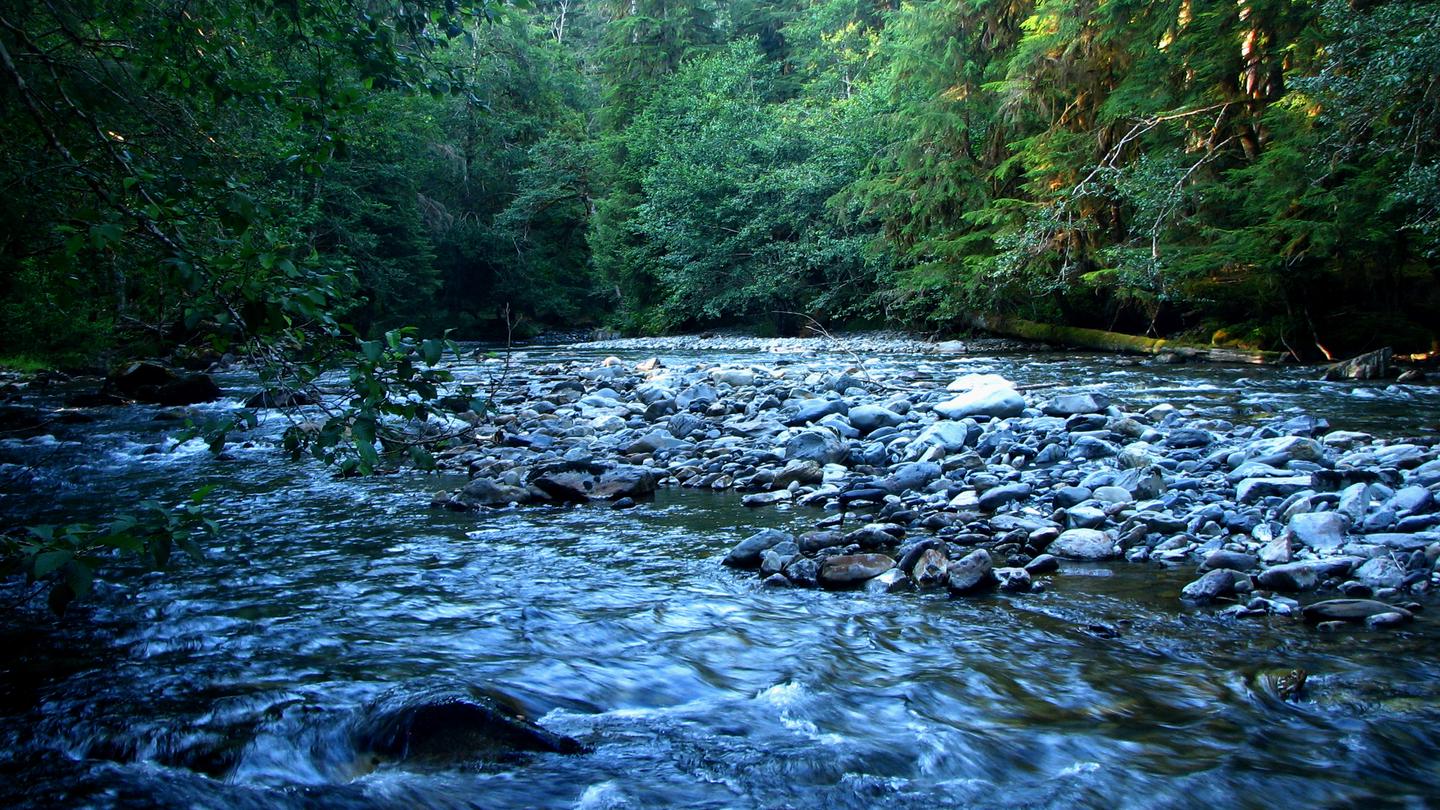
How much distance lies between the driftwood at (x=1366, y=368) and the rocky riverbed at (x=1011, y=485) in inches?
133

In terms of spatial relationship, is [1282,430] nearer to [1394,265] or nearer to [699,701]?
[699,701]

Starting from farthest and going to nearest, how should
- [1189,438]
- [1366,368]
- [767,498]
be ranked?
[1366,368] < [1189,438] < [767,498]

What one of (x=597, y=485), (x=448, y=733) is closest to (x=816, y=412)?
(x=597, y=485)

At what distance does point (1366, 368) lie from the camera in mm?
10484

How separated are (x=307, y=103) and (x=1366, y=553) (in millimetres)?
4899

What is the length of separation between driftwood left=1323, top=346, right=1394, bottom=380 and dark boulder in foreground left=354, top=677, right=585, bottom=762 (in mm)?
10983

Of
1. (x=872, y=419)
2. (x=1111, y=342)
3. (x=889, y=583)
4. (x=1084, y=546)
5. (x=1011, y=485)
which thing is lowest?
(x=889, y=583)

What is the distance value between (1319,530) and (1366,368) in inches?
306

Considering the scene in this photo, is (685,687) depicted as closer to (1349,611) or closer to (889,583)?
(889,583)

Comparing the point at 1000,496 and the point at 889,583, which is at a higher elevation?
the point at 1000,496

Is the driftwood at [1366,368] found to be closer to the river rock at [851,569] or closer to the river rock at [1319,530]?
the river rock at [1319,530]

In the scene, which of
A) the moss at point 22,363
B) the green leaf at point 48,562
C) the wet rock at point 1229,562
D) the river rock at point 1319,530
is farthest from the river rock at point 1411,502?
the moss at point 22,363

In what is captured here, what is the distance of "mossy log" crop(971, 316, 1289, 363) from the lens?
1343 centimetres

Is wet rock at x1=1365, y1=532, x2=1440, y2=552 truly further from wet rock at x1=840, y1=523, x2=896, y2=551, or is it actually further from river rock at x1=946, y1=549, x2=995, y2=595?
wet rock at x1=840, y1=523, x2=896, y2=551
